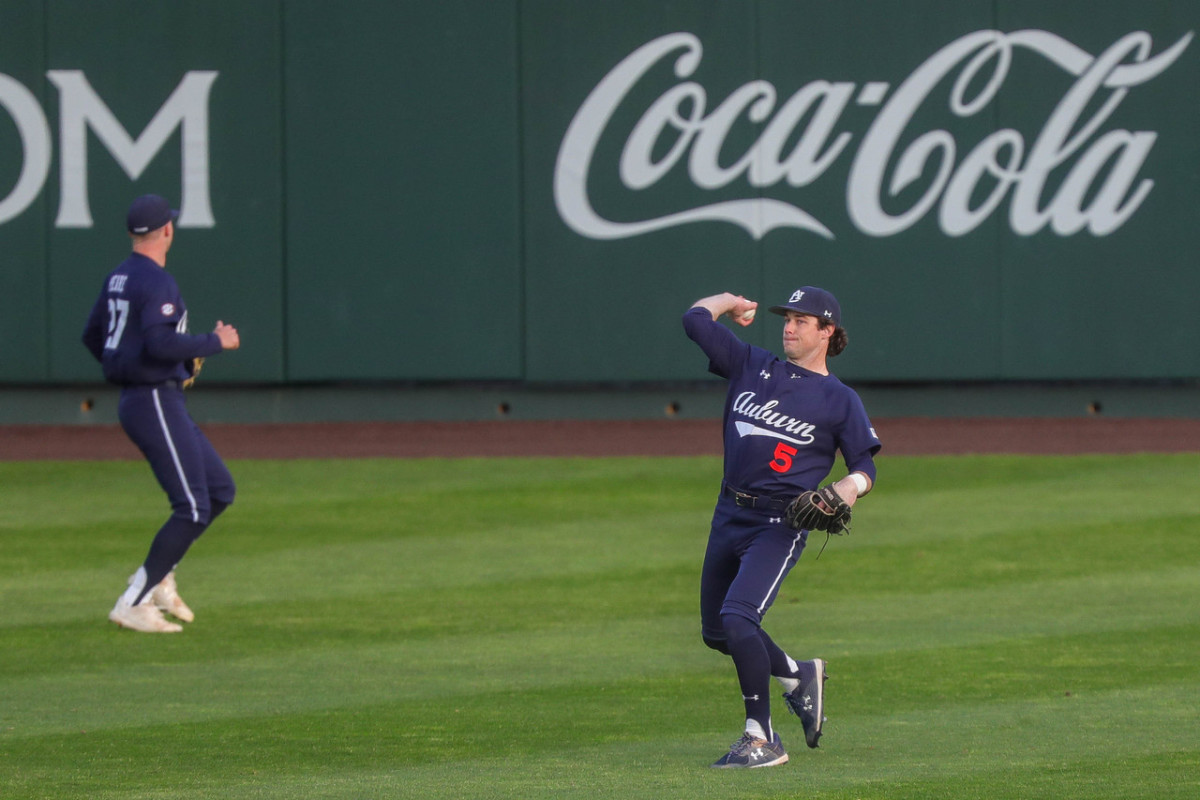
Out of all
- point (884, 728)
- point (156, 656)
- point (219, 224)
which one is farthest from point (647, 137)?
point (884, 728)

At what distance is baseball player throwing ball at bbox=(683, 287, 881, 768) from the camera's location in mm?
6383

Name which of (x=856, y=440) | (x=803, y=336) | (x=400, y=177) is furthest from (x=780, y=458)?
(x=400, y=177)

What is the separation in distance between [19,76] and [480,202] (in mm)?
4791

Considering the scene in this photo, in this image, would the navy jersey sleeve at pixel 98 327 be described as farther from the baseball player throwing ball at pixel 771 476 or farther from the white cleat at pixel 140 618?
the baseball player throwing ball at pixel 771 476

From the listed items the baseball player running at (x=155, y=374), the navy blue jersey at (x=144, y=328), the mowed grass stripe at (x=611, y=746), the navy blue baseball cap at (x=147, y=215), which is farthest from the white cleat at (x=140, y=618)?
the mowed grass stripe at (x=611, y=746)

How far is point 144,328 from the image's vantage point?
8.86m

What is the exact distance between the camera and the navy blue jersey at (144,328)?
884cm

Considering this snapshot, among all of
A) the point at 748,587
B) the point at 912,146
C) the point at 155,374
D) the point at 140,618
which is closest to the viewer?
the point at 748,587

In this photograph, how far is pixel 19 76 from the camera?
17.6 meters

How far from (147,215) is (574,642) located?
3.11 metres

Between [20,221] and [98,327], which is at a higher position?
[20,221]

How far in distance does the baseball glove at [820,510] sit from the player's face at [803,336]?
58 centimetres

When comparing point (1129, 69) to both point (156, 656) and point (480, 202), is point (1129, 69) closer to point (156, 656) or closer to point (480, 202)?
point (480, 202)

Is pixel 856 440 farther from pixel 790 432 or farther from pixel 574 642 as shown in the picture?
pixel 574 642
